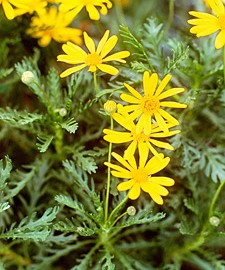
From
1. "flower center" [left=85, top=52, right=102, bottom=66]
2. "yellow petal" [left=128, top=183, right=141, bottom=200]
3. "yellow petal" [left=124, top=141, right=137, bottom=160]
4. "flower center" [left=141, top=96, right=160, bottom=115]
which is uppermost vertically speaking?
"flower center" [left=85, top=52, right=102, bottom=66]

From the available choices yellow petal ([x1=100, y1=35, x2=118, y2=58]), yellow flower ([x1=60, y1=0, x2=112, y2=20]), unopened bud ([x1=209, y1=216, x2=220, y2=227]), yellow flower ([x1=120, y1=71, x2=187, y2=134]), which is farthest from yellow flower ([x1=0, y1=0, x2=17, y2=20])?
unopened bud ([x1=209, y1=216, x2=220, y2=227])

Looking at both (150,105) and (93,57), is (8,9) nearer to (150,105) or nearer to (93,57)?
(93,57)

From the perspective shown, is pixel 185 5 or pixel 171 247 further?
pixel 185 5

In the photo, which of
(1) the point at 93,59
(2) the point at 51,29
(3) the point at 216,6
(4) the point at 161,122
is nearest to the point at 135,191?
(4) the point at 161,122

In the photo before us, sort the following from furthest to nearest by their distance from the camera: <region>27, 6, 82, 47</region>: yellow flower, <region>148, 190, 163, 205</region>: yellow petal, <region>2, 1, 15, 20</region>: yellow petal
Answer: <region>27, 6, 82, 47</region>: yellow flower → <region>2, 1, 15, 20</region>: yellow petal → <region>148, 190, 163, 205</region>: yellow petal

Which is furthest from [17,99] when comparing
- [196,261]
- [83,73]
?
[196,261]

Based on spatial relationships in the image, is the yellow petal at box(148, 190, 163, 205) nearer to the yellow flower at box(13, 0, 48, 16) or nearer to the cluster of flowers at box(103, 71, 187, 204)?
the cluster of flowers at box(103, 71, 187, 204)

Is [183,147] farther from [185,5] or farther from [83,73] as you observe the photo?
[185,5]

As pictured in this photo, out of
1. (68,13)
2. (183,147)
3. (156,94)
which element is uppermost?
(68,13)
